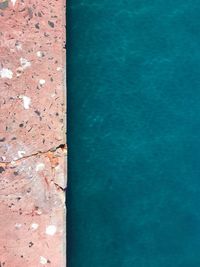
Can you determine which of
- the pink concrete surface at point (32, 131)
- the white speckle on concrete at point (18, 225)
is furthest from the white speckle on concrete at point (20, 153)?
the white speckle on concrete at point (18, 225)

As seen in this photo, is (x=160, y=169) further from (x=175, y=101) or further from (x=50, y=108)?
(x=50, y=108)

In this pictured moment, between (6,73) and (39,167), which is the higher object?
(6,73)

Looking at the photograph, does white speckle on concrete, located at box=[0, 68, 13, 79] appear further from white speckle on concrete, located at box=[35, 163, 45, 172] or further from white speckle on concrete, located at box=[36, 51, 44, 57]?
white speckle on concrete, located at box=[35, 163, 45, 172]

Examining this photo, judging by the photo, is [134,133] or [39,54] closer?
[39,54]

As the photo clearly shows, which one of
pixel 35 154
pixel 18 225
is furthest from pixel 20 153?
pixel 18 225

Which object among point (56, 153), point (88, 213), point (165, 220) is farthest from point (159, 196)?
point (56, 153)

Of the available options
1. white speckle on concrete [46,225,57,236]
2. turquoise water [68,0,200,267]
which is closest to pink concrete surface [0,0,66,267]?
white speckle on concrete [46,225,57,236]

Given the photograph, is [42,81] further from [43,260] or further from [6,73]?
[43,260]

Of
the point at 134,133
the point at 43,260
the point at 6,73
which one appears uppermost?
the point at 6,73
